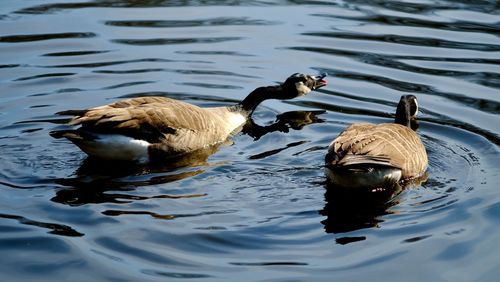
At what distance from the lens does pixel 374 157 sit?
357 inches

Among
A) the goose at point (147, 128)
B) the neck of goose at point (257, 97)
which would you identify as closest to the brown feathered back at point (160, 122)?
the goose at point (147, 128)

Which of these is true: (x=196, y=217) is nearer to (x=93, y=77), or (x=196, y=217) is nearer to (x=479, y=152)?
(x=479, y=152)

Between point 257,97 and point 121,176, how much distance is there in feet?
10.5

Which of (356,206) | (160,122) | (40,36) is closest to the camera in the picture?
(356,206)

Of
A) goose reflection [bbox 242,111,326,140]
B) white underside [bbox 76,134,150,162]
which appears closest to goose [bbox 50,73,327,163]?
white underside [bbox 76,134,150,162]

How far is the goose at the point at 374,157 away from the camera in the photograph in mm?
8992

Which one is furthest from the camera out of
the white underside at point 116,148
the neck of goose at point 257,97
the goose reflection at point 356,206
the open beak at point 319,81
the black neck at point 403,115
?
the open beak at point 319,81

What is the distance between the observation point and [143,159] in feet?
33.8

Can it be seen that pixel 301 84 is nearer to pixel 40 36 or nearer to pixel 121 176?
pixel 121 176

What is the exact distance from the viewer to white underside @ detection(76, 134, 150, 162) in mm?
9984

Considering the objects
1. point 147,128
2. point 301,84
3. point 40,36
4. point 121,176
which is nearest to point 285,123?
point 301,84

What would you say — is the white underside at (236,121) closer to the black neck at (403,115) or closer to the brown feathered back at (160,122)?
the brown feathered back at (160,122)

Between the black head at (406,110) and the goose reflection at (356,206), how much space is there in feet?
4.46

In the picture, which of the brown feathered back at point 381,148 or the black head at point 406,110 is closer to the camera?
the brown feathered back at point 381,148
